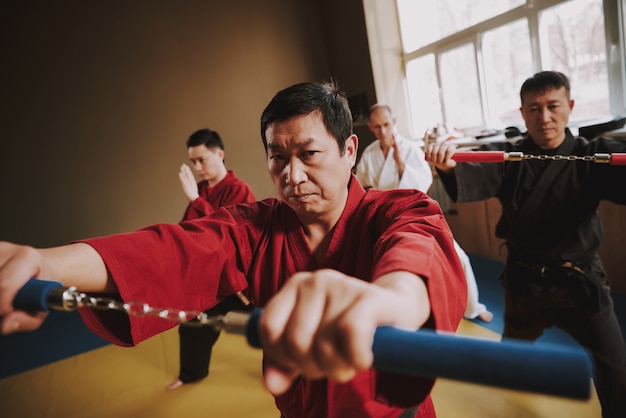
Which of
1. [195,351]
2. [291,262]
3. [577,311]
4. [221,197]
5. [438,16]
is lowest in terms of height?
[195,351]

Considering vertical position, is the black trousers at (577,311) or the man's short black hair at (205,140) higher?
the man's short black hair at (205,140)

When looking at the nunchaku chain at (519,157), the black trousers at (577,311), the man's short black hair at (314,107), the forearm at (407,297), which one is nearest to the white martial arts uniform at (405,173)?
the black trousers at (577,311)

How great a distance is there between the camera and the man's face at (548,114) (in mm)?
1853

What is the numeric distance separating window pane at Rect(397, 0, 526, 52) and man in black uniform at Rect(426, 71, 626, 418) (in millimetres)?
1966

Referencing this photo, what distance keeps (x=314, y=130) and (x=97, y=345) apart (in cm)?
333

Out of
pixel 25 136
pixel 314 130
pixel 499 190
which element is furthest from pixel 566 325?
pixel 25 136

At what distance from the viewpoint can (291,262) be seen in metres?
1.18

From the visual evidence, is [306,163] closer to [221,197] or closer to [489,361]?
[489,361]

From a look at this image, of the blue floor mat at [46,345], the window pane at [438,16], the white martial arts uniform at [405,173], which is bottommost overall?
the blue floor mat at [46,345]

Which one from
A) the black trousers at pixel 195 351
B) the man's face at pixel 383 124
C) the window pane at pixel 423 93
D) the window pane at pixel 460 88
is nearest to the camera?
the black trousers at pixel 195 351

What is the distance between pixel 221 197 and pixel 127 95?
306 cm

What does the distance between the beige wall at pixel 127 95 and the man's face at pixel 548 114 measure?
3.02 m

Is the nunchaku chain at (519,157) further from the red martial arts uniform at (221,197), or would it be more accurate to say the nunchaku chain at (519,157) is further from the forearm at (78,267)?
the red martial arts uniform at (221,197)

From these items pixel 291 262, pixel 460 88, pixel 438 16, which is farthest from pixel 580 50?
pixel 291 262
